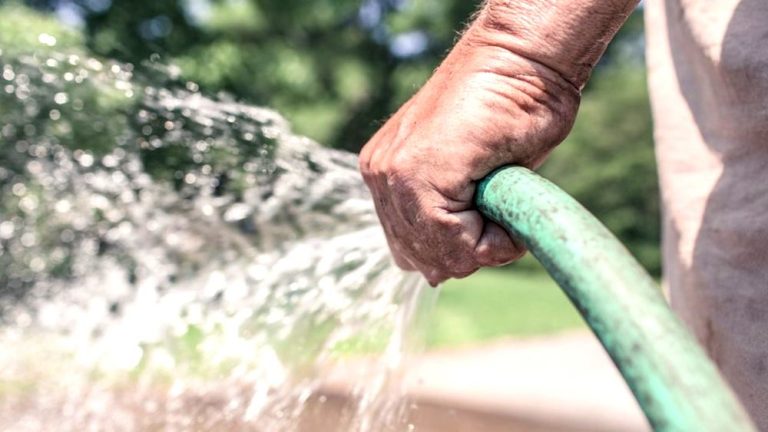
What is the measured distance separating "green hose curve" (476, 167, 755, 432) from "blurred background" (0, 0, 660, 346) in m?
7.91

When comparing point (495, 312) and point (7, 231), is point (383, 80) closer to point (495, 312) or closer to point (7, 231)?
point (495, 312)

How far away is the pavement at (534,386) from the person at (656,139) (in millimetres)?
2825

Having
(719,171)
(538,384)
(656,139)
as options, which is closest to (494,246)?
(719,171)

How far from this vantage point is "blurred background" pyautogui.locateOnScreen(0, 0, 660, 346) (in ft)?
37.9

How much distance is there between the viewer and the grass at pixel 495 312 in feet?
31.9

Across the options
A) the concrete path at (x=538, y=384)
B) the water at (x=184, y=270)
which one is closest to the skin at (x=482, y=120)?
the water at (x=184, y=270)

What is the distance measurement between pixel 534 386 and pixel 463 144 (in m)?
6.16

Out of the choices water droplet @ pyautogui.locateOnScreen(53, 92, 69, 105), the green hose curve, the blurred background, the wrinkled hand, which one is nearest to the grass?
the blurred background

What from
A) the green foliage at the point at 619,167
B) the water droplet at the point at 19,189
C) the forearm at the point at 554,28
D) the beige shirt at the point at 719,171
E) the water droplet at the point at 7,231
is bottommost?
the green foliage at the point at 619,167

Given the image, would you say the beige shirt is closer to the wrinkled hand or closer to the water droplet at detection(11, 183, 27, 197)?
the wrinkled hand

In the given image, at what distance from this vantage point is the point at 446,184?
1.28 metres

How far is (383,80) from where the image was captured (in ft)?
54.4

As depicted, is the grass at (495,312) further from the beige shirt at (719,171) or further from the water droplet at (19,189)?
the beige shirt at (719,171)

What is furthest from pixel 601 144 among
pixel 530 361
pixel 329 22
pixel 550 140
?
pixel 550 140
